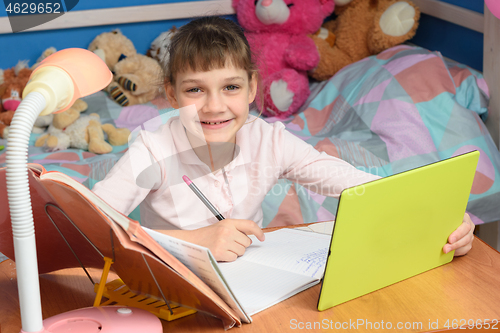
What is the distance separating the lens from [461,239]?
70 centimetres

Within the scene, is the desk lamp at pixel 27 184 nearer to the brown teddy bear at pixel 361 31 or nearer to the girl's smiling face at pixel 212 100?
the girl's smiling face at pixel 212 100

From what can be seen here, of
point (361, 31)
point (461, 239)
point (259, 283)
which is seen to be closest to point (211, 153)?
point (259, 283)

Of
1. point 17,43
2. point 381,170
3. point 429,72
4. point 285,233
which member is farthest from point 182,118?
point 17,43

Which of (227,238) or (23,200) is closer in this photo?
(23,200)

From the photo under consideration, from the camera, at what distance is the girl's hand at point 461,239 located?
2.26 ft

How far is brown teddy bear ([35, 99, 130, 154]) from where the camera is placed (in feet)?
5.84

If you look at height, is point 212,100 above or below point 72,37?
above

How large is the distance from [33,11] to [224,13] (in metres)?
0.88

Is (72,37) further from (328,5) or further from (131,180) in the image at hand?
(131,180)

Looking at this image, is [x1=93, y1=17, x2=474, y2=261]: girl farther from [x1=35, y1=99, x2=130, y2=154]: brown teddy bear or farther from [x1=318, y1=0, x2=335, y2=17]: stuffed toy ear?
[x1=318, y1=0, x2=335, y2=17]: stuffed toy ear

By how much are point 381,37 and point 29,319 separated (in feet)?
6.28

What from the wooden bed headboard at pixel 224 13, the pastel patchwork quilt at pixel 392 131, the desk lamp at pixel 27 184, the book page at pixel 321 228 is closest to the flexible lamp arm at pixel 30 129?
the desk lamp at pixel 27 184

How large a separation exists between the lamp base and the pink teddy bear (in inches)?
61.5

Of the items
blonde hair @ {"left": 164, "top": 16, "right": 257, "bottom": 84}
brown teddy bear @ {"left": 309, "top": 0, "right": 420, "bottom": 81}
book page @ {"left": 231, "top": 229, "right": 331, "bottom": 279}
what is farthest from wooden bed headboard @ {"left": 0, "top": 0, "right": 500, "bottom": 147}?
book page @ {"left": 231, "top": 229, "right": 331, "bottom": 279}
